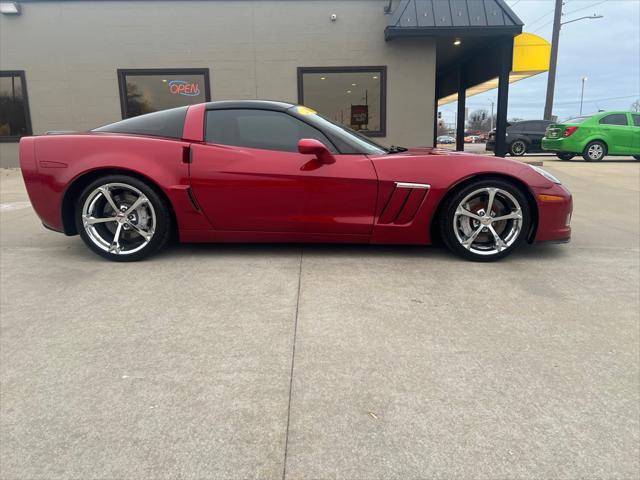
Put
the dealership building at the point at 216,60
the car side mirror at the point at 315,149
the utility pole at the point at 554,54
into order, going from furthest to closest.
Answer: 1. the utility pole at the point at 554,54
2. the dealership building at the point at 216,60
3. the car side mirror at the point at 315,149

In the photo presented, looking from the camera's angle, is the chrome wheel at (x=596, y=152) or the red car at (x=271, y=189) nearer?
the red car at (x=271, y=189)

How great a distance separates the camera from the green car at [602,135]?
1402cm

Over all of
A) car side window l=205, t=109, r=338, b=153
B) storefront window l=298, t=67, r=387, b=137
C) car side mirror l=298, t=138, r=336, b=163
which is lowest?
car side mirror l=298, t=138, r=336, b=163

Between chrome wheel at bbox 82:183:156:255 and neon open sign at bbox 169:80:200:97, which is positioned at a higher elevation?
neon open sign at bbox 169:80:200:97

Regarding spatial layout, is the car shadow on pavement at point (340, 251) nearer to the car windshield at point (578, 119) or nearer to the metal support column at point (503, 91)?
the metal support column at point (503, 91)

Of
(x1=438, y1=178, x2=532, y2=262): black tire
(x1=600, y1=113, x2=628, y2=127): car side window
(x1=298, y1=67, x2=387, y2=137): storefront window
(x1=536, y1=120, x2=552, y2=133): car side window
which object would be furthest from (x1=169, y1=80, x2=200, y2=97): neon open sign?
(x1=536, y1=120, x2=552, y2=133): car side window

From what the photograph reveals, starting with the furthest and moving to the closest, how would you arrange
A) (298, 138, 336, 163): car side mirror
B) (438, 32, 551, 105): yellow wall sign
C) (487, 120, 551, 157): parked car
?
(487, 120, 551, 157): parked car
(438, 32, 551, 105): yellow wall sign
(298, 138, 336, 163): car side mirror

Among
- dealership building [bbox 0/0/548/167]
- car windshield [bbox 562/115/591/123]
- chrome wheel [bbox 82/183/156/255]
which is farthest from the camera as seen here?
car windshield [bbox 562/115/591/123]

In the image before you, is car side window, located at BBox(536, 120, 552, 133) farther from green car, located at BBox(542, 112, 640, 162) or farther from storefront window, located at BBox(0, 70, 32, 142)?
storefront window, located at BBox(0, 70, 32, 142)

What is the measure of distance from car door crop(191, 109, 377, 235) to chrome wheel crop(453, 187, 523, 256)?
0.74 m

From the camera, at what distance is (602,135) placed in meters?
14.0

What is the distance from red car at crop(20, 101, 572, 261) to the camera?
3721mm

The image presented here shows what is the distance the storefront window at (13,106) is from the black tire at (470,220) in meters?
11.4

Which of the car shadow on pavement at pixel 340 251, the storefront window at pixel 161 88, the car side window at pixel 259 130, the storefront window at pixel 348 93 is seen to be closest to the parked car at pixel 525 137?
the storefront window at pixel 348 93
